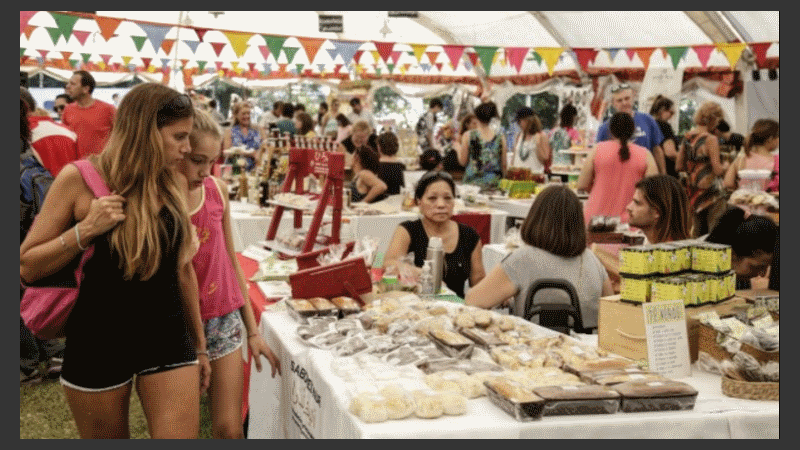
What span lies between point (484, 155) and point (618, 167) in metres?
2.46

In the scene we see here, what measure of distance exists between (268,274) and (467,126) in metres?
7.08

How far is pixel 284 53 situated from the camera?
59.4ft

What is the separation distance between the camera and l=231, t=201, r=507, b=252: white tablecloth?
20.2ft

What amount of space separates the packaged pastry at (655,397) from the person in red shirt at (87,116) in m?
6.79

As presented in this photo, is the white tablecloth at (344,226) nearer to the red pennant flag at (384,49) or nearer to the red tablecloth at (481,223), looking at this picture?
the red tablecloth at (481,223)

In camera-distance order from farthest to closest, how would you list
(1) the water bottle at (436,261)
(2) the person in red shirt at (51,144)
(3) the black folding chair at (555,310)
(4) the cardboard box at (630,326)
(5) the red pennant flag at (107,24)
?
(5) the red pennant flag at (107,24), (2) the person in red shirt at (51,144), (1) the water bottle at (436,261), (3) the black folding chair at (555,310), (4) the cardboard box at (630,326)

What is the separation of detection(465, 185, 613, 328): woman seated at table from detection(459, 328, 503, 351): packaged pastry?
1.99ft

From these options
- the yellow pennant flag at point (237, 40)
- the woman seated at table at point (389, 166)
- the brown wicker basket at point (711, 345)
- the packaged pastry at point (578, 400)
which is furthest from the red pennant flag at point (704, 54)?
the packaged pastry at point (578, 400)

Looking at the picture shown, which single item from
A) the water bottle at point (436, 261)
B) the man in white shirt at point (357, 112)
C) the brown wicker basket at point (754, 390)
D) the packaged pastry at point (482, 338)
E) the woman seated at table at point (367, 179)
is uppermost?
the man in white shirt at point (357, 112)

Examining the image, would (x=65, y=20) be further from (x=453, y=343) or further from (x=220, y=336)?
(x=453, y=343)

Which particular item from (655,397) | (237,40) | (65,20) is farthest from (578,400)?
(237,40)

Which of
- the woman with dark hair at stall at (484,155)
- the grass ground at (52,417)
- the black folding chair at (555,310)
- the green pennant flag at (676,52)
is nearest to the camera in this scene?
the black folding chair at (555,310)

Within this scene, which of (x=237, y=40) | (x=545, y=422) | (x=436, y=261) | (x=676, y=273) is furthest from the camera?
(x=237, y=40)

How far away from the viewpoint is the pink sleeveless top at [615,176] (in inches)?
234
